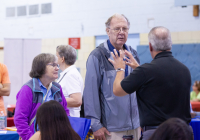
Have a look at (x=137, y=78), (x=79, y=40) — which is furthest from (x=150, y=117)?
(x=79, y=40)

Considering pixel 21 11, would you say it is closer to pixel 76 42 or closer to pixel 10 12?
pixel 10 12

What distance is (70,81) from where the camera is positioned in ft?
8.66

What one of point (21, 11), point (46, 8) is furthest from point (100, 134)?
point (21, 11)

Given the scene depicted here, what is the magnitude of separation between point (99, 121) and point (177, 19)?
527 cm

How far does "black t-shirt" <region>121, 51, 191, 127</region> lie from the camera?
1.52 m

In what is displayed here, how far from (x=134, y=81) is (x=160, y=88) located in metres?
0.15

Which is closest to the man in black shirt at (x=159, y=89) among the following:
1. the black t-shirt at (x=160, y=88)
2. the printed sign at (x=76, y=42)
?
the black t-shirt at (x=160, y=88)

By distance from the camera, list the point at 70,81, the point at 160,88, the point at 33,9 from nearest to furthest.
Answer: the point at 160,88 → the point at 70,81 → the point at 33,9

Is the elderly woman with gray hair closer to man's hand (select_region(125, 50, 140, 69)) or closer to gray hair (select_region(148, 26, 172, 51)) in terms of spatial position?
man's hand (select_region(125, 50, 140, 69))

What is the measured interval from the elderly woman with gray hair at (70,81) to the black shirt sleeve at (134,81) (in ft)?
3.68

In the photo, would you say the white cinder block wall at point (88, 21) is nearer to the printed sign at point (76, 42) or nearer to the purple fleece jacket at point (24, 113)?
the printed sign at point (76, 42)

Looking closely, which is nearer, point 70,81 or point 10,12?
point 70,81

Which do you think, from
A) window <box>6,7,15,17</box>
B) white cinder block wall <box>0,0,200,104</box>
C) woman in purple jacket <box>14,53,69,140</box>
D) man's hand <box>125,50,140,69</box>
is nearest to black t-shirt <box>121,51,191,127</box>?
man's hand <box>125,50,140,69</box>

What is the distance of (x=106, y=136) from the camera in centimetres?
196
